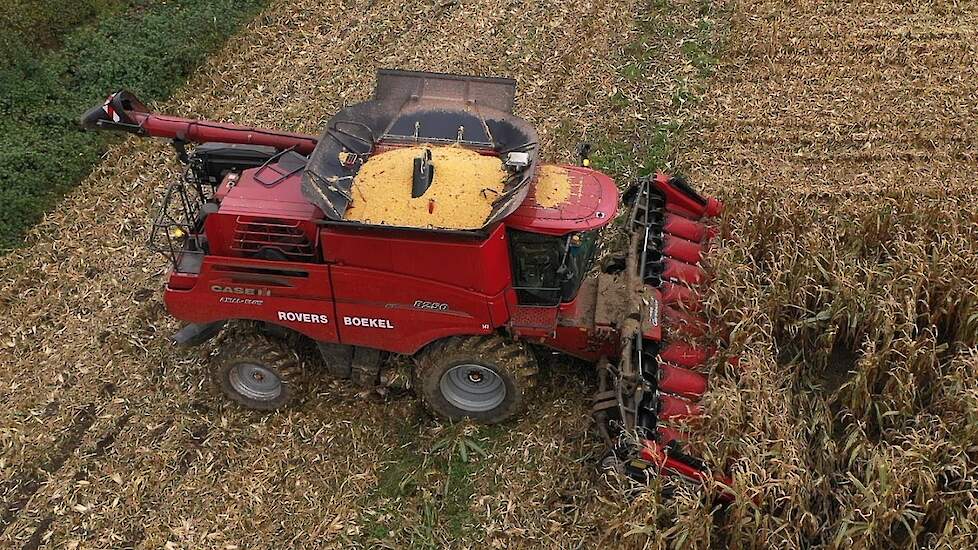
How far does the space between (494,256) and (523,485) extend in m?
2.06

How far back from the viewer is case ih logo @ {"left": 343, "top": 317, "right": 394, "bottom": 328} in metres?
6.51

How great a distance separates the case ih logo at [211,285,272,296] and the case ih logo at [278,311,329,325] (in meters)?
0.24

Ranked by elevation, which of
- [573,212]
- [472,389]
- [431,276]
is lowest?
[472,389]

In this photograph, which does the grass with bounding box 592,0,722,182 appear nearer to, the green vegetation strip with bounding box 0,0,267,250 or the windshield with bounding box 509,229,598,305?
the windshield with bounding box 509,229,598,305

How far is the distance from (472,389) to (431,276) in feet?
4.53

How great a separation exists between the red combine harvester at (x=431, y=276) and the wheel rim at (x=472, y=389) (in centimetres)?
2

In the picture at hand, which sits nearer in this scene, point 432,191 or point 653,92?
point 432,191

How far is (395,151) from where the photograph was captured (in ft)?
21.3

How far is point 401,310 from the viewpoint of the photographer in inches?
252

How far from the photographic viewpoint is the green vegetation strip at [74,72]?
9.78m

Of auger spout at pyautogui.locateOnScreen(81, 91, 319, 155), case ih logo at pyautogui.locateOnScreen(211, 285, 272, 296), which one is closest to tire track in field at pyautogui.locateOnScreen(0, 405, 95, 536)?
case ih logo at pyautogui.locateOnScreen(211, 285, 272, 296)

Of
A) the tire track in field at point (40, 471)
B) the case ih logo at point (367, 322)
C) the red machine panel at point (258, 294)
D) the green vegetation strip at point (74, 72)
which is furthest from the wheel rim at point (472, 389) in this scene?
the green vegetation strip at point (74, 72)

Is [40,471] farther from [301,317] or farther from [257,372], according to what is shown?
[301,317]

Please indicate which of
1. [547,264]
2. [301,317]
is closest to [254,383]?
[301,317]
